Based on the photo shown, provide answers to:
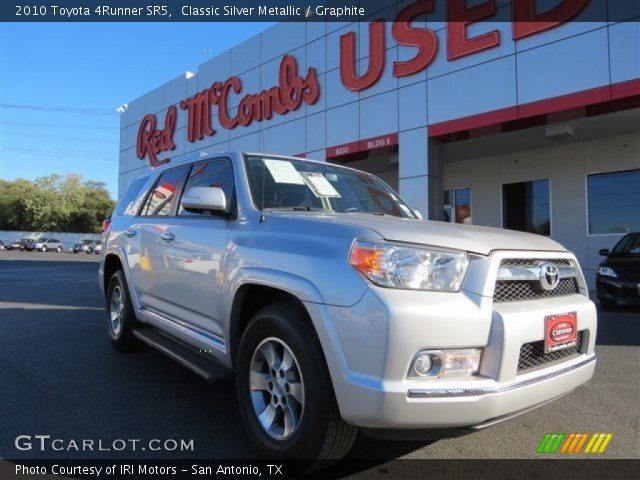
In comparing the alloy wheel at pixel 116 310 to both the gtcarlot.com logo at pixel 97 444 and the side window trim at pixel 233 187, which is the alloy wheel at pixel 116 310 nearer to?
the side window trim at pixel 233 187

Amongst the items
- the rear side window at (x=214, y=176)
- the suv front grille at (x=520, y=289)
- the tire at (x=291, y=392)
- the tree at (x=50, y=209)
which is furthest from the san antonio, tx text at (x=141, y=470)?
the tree at (x=50, y=209)

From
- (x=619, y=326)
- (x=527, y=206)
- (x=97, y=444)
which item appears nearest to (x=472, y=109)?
(x=527, y=206)

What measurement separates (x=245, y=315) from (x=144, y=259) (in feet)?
5.95

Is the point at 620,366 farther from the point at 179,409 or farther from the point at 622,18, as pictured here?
the point at 622,18

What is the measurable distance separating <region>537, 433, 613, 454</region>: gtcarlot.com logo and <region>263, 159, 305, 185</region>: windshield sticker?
2441mm

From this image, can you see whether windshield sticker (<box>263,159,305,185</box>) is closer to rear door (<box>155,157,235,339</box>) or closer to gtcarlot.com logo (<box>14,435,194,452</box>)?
rear door (<box>155,157,235,339</box>)

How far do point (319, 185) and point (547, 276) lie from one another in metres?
1.77

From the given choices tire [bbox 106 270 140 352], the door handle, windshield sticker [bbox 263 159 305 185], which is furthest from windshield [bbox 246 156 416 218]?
tire [bbox 106 270 140 352]

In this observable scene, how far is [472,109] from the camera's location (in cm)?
1220

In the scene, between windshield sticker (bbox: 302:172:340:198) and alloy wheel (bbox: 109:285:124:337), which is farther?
alloy wheel (bbox: 109:285:124:337)

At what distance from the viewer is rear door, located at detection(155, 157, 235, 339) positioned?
3383 mm

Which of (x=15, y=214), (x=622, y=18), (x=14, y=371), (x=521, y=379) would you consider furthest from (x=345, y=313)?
(x=15, y=214)

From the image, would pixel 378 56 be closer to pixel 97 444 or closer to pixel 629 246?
pixel 629 246

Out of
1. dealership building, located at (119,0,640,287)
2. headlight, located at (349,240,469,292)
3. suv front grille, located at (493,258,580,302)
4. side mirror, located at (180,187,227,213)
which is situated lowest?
suv front grille, located at (493,258,580,302)
